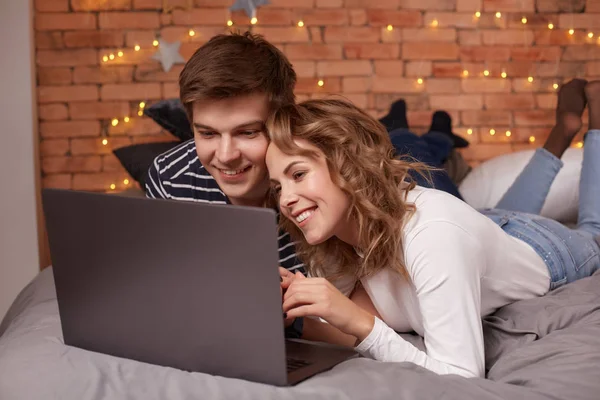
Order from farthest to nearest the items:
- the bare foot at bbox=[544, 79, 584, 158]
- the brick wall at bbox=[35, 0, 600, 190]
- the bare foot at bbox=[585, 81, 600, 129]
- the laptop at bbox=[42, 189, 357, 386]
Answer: the brick wall at bbox=[35, 0, 600, 190] < the bare foot at bbox=[544, 79, 584, 158] < the bare foot at bbox=[585, 81, 600, 129] < the laptop at bbox=[42, 189, 357, 386]

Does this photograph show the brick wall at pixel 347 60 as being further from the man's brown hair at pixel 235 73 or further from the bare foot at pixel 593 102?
the man's brown hair at pixel 235 73

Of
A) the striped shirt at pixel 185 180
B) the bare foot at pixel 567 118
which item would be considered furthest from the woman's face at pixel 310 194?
the bare foot at pixel 567 118

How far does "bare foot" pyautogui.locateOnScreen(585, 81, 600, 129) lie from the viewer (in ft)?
8.24

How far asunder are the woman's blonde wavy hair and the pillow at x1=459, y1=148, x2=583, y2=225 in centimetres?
131

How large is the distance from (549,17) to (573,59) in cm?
22

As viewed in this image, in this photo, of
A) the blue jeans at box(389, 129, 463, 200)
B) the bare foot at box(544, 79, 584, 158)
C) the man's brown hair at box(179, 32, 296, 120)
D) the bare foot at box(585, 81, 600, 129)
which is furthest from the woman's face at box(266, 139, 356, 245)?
the bare foot at box(544, 79, 584, 158)

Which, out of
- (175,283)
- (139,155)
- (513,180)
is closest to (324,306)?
(175,283)

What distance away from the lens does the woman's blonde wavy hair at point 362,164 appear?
5.02ft

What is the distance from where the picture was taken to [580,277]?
6.44ft

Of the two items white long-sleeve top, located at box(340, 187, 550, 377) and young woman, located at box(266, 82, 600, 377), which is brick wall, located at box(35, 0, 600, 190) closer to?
young woman, located at box(266, 82, 600, 377)

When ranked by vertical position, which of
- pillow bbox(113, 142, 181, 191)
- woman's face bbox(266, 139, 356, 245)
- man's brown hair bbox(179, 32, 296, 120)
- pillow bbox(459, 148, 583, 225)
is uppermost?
man's brown hair bbox(179, 32, 296, 120)

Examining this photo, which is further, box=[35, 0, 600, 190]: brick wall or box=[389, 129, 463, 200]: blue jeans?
box=[35, 0, 600, 190]: brick wall

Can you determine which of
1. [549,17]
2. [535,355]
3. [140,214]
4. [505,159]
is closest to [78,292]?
[140,214]

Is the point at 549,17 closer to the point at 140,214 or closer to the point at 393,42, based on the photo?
the point at 393,42
